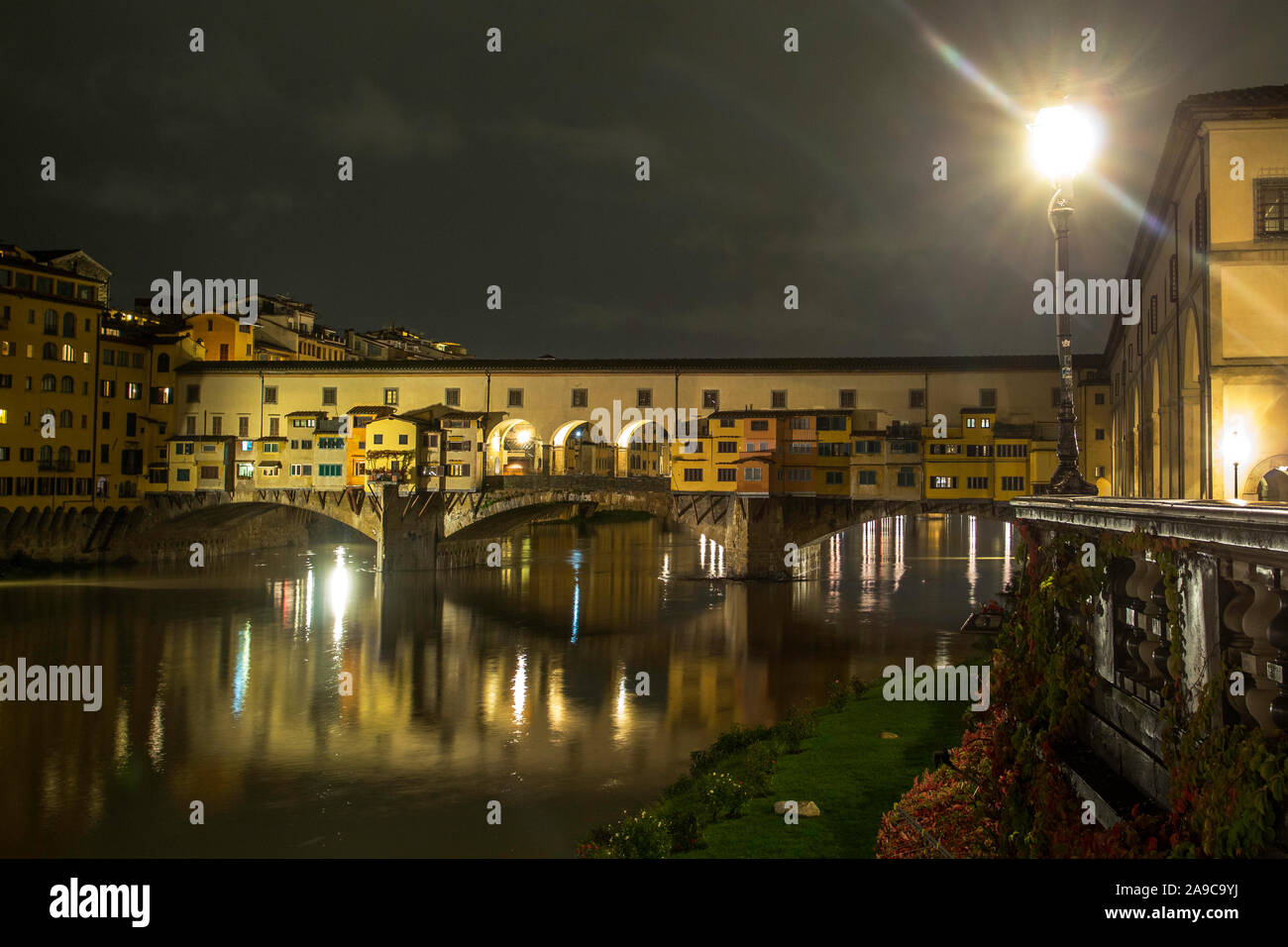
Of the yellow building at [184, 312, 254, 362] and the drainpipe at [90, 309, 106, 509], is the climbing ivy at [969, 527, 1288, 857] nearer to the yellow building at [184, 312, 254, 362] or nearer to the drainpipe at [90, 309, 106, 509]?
the drainpipe at [90, 309, 106, 509]

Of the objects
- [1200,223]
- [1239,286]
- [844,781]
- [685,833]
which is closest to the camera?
[685,833]

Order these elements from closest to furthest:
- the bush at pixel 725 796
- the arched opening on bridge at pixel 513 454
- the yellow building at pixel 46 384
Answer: the bush at pixel 725 796 < the yellow building at pixel 46 384 < the arched opening on bridge at pixel 513 454

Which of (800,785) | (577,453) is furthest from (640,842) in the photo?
(577,453)

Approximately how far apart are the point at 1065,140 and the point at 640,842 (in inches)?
395

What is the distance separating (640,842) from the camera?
12.6m

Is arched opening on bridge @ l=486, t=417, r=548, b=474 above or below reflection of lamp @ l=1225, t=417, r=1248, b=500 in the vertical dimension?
above

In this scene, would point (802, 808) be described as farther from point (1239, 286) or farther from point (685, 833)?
point (1239, 286)

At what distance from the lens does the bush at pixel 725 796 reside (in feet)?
49.5

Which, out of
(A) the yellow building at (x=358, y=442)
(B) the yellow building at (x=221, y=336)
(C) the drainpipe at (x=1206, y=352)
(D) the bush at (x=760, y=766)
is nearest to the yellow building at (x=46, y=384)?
(A) the yellow building at (x=358, y=442)

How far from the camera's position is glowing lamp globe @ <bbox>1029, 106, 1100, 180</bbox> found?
35.0 ft

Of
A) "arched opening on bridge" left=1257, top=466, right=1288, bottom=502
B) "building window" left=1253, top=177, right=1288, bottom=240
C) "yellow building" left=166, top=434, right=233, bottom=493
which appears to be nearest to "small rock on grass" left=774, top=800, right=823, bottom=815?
"arched opening on bridge" left=1257, top=466, right=1288, bottom=502

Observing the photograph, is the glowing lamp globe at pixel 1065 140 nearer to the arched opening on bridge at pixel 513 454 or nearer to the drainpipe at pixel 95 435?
the arched opening on bridge at pixel 513 454

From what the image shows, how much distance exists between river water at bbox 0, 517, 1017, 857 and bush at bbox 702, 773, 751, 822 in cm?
235
